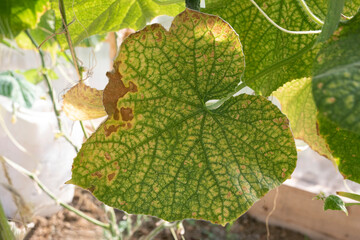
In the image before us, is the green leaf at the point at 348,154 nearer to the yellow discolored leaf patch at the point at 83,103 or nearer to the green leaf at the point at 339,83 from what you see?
the green leaf at the point at 339,83

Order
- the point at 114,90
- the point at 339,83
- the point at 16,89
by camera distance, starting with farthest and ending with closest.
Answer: the point at 16,89, the point at 114,90, the point at 339,83

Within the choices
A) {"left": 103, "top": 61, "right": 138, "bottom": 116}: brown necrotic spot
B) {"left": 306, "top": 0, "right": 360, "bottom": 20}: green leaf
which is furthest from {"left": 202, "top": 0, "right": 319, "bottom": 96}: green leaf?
{"left": 103, "top": 61, "right": 138, "bottom": 116}: brown necrotic spot

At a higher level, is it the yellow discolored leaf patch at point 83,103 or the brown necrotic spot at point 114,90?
the brown necrotic spot at point 114,90

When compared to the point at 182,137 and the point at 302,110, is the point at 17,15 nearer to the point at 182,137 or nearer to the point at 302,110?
the point at 182,137

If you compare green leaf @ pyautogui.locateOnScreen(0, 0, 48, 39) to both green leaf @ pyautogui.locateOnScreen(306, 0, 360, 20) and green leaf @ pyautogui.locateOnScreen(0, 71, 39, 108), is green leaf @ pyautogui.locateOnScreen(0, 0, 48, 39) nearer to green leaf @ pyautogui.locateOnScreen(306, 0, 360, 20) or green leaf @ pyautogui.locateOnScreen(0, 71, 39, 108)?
green leaf @ pyautogui.locateOnScreen(306, 0, 360, 20)

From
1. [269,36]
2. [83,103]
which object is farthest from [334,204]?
[83,103]

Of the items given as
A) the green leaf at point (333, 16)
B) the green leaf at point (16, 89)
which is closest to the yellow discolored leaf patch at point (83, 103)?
the green leaf at point (333, 16)
